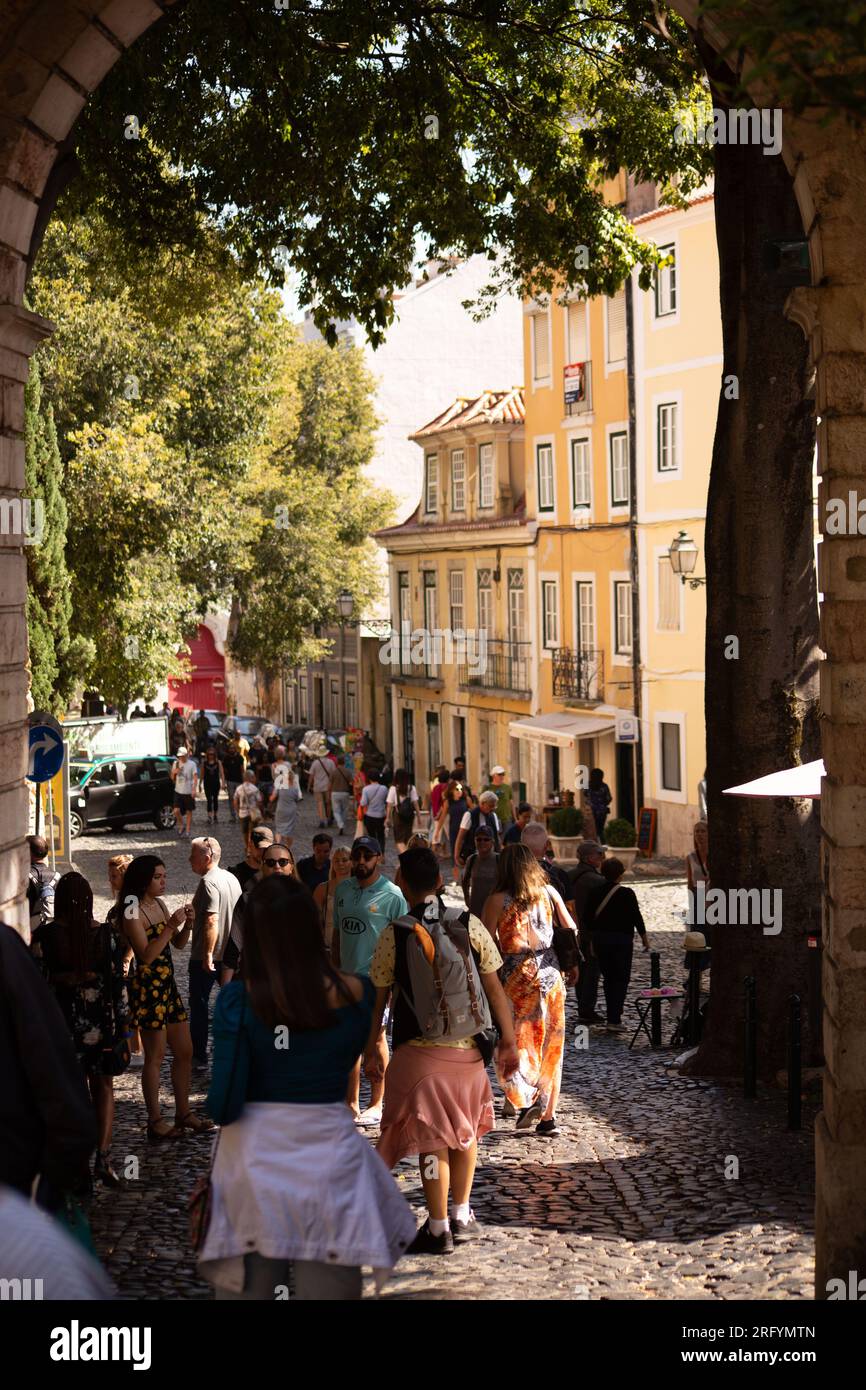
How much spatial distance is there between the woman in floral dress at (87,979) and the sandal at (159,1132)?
34.1 inches

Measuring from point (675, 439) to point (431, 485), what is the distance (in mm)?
15852

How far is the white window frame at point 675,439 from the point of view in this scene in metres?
36.1

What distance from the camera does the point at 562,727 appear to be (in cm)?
3959

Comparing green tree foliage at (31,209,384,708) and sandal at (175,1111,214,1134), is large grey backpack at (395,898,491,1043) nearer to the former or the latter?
sandal at (175,1111,214,1134)

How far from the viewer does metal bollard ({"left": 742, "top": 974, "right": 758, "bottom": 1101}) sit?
1197 cm

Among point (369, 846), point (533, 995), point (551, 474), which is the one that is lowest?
point (533, 995)

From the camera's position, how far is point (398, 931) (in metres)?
8.17

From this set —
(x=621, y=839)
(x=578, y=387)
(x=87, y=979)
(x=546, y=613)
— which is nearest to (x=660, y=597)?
(x=578, y=387)

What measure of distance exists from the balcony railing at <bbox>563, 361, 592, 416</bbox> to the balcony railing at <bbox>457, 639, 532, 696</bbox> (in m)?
6.01

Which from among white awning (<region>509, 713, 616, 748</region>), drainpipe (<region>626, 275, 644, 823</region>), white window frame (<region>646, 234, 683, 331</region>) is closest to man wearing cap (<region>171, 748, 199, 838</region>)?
white awning (<region>509, 713, 616, 748</region>)

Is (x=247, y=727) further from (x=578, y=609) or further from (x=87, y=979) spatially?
(x=87, y=979)

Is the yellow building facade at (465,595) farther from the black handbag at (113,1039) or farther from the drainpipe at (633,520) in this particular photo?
the black handbag at (113,1039)

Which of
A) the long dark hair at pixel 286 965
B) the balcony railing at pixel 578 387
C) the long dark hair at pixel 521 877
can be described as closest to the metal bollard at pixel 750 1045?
the long dark hair at pixel 521 877

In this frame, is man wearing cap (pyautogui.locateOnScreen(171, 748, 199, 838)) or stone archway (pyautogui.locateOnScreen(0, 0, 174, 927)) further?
man wearing cap (pyautogui.locateOnScreen(171, 748, 199, 838))
